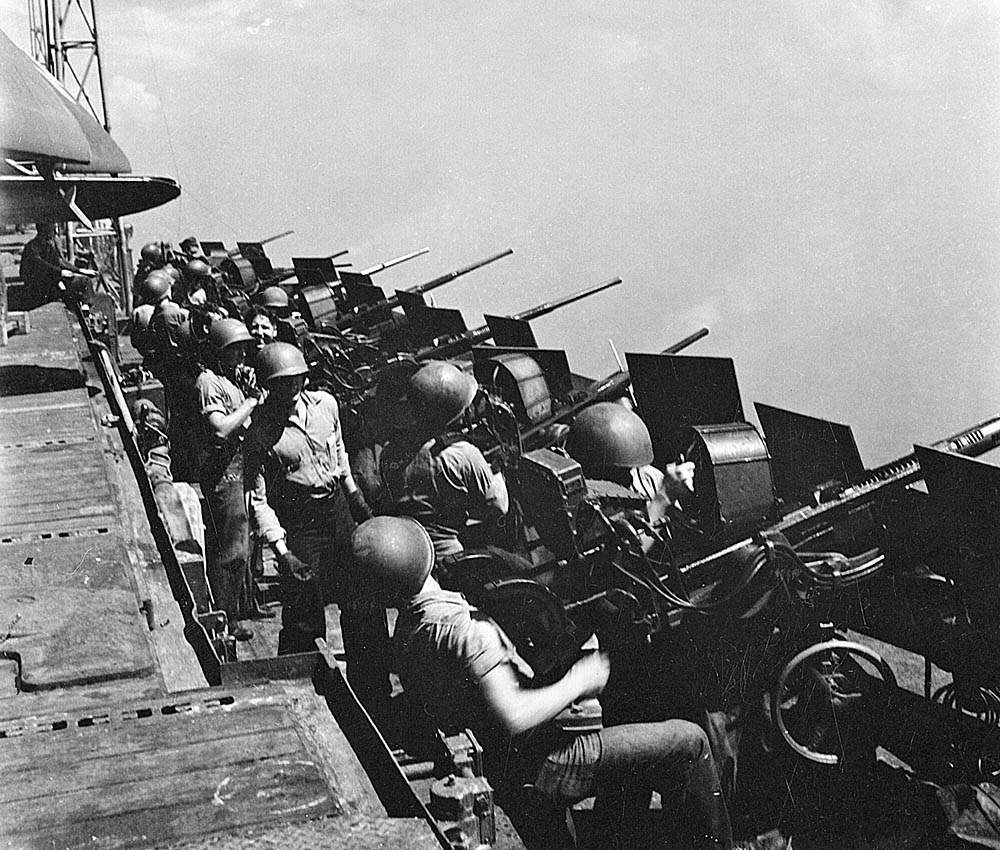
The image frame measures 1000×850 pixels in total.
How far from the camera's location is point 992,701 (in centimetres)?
510

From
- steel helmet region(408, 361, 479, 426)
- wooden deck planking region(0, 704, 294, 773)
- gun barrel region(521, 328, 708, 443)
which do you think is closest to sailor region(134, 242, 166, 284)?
gun barrel region(521, 328, 708, 443)

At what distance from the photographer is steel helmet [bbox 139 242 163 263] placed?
16.8 metres

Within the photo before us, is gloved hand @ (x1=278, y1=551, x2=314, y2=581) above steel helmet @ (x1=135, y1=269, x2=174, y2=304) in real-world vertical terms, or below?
below

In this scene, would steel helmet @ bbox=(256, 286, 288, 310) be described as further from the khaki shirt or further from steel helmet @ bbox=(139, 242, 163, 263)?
the khaki shirt

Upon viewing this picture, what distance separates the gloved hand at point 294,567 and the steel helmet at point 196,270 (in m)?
9.66

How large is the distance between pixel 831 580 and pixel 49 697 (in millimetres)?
3536

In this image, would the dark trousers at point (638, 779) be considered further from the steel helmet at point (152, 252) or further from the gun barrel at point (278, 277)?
the steel helmet at point (152, 252)

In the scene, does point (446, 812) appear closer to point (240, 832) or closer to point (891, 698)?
point (240, 832)

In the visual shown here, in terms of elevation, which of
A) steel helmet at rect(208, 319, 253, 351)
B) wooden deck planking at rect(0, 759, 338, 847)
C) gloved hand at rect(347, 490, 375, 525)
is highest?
wooden deck planking at rect(0, 759, 338, 847)

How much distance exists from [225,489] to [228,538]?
35 centimetres

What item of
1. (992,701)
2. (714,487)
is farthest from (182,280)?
(992,701)

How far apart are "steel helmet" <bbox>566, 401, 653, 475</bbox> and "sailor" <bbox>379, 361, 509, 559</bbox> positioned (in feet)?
1.81

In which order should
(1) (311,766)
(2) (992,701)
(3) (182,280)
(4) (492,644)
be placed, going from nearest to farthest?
(1) (311,766)
(4) (492,644)
(2) (992,701)
(3) (182,280)

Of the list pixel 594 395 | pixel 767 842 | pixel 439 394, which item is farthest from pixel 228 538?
pixel 767 842
